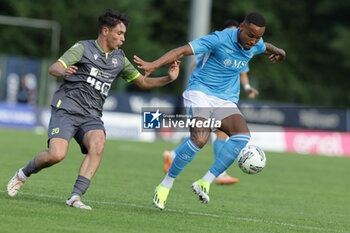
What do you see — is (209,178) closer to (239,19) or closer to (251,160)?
(251,160)

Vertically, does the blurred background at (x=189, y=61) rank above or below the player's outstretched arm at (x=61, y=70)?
above

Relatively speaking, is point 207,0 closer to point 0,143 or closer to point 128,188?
point 0,143

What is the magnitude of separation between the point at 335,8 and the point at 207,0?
821 inches

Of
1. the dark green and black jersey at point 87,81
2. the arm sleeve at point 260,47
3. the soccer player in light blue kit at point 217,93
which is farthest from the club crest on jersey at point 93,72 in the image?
the arm sleeve at point 260,47

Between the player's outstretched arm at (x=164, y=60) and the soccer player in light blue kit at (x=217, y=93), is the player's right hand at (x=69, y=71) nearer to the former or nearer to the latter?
the player's outstretched arm at (x=164, y=60)

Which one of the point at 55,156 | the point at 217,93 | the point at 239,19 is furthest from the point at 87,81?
the point at 239,19

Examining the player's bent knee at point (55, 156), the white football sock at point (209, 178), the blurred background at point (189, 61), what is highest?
the blurred background at point (189, 61)

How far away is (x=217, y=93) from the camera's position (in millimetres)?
8289

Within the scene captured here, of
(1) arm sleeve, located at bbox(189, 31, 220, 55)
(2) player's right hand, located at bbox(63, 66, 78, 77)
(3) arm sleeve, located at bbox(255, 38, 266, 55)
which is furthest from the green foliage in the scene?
(2) player's right hand, located at bbox(63, 66, 78, 77)

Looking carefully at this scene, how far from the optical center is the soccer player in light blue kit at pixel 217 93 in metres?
7.82

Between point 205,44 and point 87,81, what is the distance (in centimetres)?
142

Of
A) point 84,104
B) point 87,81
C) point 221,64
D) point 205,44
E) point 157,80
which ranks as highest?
point 205,44

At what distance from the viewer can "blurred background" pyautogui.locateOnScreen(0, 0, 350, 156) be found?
2556 centimetres

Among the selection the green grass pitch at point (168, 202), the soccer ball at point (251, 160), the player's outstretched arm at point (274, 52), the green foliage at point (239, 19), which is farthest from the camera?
the green foliage at point (239, 19)
